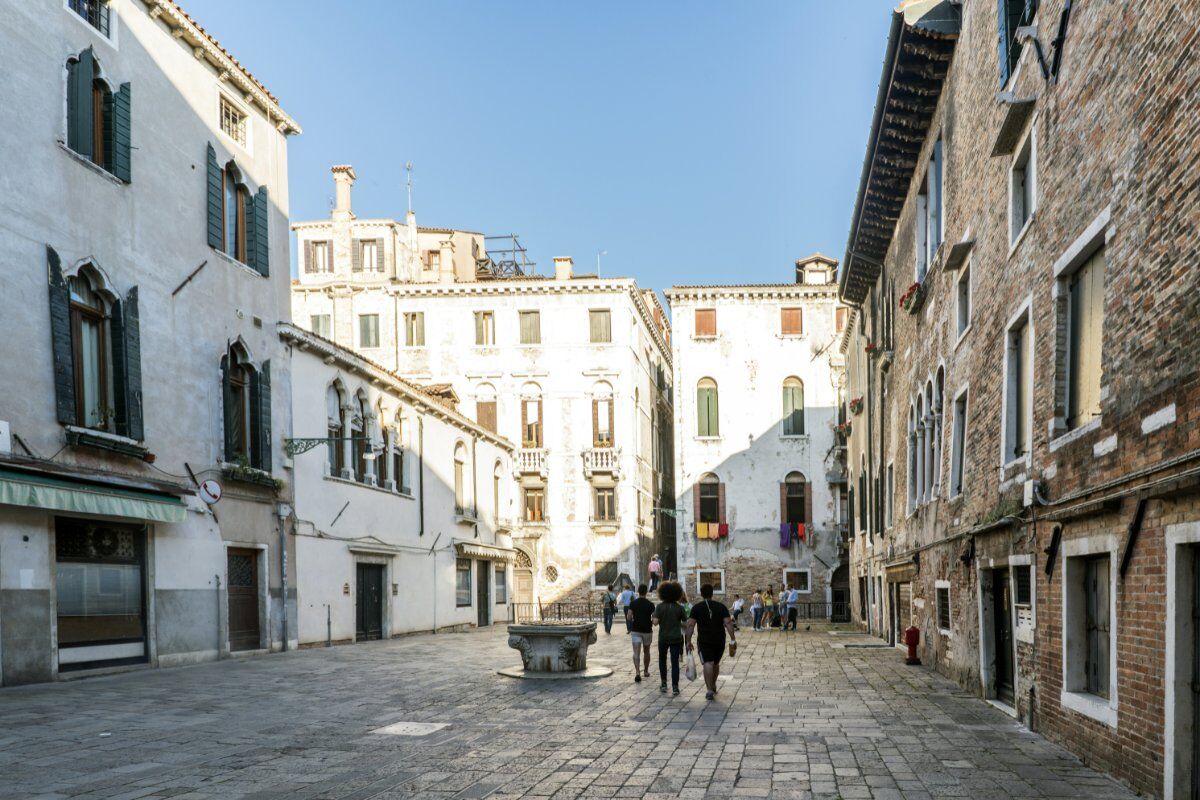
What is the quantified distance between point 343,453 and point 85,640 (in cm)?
958

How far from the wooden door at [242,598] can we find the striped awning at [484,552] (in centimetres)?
1190

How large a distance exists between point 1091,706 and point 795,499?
33786mm

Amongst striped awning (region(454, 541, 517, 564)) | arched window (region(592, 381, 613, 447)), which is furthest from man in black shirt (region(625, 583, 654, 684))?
arched window (region(592, 381, 613, 447))

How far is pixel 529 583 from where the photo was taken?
4141cm

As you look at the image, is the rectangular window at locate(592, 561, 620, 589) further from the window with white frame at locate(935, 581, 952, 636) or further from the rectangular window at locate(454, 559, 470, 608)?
the window with white frame at locate(935, 581, 952, 636)

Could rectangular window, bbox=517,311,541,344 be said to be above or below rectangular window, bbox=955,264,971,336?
above

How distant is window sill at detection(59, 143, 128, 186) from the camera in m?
14.5

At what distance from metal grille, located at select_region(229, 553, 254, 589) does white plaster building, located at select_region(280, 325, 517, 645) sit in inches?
54.9

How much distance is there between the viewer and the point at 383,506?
25.9 meters

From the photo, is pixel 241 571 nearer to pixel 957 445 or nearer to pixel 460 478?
pixel 957 445

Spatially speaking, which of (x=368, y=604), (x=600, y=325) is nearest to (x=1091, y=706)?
(x=368, y=604)

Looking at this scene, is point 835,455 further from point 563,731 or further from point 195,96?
point 563,731

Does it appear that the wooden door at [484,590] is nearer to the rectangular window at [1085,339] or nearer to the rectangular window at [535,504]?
the rectangular window at [535,504]

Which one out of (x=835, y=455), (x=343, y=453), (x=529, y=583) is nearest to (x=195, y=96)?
(x=343, y=453)
